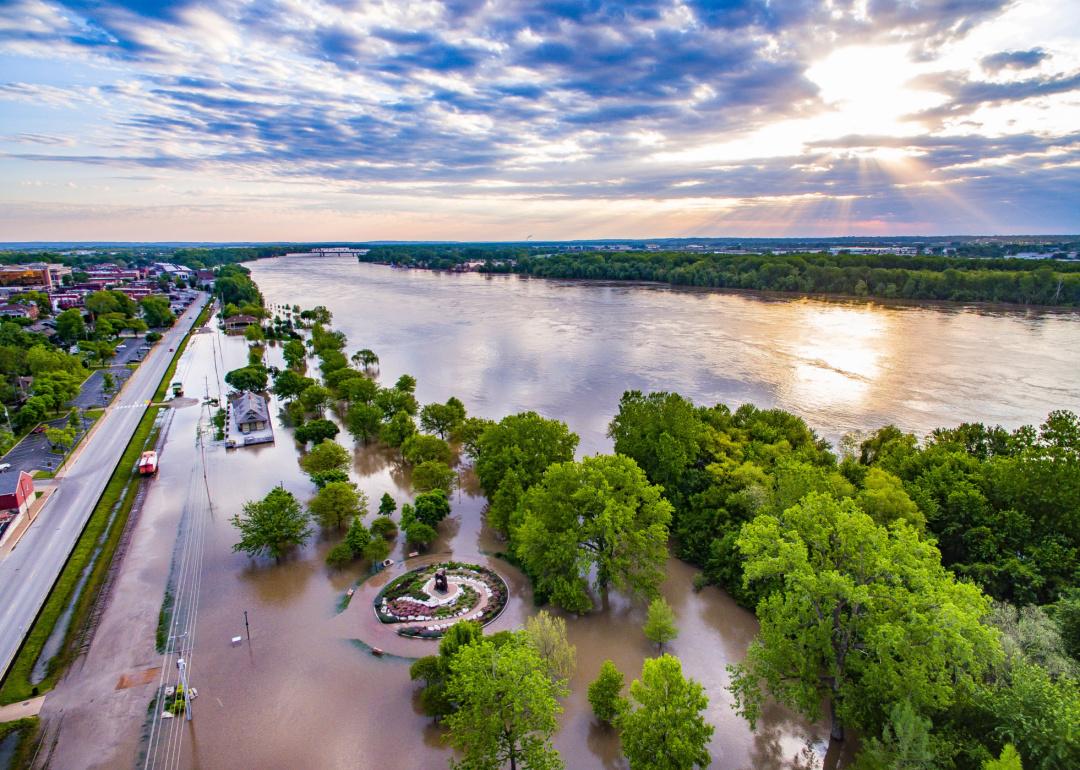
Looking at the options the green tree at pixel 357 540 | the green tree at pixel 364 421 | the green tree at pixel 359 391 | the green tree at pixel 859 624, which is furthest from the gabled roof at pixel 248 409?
the green tree at pixel 859 624

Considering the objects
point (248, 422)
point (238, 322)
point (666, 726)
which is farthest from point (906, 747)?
point (238, 322)

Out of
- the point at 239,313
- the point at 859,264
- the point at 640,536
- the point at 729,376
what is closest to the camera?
the point at 640,536

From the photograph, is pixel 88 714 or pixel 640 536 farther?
pixel 640 536

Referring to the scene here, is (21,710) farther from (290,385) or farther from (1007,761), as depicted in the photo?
(290,385)

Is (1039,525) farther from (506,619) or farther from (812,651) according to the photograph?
(506,619)

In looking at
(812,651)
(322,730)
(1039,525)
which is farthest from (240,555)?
(1039,525)

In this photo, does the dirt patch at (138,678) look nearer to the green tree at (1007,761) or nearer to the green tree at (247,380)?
the green tree at (1007,761)

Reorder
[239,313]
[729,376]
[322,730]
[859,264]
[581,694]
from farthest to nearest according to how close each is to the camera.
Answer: [859,264] < [239,313] < [729,376] < [581,694] < [322,730]

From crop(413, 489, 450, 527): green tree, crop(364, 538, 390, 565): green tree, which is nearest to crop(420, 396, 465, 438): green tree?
crop(413, 489, 450, 527): green tree

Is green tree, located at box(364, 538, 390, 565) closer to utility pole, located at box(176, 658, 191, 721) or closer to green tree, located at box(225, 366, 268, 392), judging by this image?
utility pole, located at box(176, 658, 191, 721)
